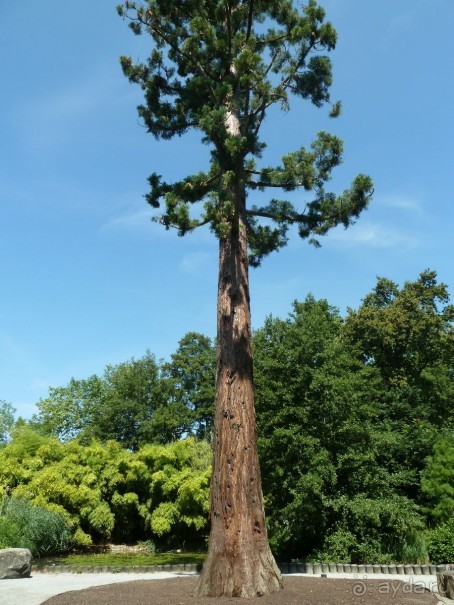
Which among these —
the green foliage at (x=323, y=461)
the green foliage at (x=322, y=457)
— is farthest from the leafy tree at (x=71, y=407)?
the green foliage at (x=323, y=461)

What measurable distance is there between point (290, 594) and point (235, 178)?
6.33m

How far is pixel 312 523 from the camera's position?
1332cm

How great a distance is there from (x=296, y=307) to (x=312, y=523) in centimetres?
688

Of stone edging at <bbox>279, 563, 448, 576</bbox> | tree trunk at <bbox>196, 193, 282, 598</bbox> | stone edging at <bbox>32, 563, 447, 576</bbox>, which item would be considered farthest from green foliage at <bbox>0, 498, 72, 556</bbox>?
tree trunk at <bbox>196, 193, 282, 598</bbox>

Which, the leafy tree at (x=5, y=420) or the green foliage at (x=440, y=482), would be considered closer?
the green foliage at (x=440, y=482)

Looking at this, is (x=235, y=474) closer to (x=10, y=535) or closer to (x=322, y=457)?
(x=322, y=457)

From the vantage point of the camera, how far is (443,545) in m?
12.2

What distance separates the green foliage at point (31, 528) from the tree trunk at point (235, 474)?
323 inches

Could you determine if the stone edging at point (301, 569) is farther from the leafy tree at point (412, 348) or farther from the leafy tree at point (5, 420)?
the leafy tree at point (5, 420)

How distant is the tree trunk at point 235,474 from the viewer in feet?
24.9

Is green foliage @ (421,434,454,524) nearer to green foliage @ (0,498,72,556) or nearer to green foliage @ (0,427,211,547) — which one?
green foliage @ (0,427,211,547)

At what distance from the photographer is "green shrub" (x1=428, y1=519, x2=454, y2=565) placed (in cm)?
1212

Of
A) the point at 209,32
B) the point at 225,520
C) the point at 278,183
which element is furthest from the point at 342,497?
the point at 209,32

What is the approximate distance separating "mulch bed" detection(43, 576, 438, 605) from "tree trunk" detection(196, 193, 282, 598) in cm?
35
